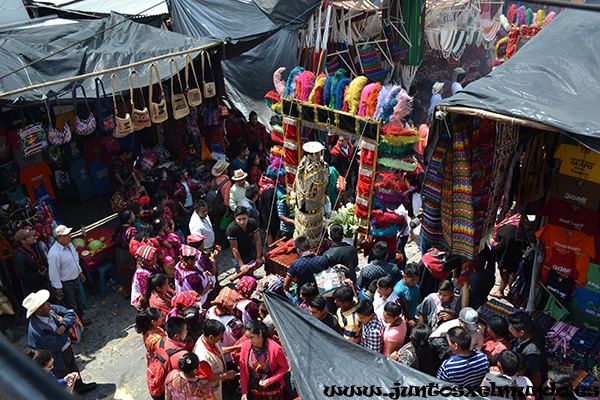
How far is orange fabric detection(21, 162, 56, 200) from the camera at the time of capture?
7574 millimetres

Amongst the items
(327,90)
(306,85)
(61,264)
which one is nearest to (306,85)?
(306,85)

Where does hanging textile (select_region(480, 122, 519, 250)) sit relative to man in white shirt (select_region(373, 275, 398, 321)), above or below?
above

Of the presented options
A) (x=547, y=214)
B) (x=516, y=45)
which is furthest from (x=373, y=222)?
(x=516, y=45)

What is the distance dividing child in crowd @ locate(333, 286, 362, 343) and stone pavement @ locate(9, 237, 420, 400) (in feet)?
7.90

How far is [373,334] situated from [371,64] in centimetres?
956

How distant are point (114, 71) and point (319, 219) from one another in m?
3.57

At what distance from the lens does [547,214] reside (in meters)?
5.44

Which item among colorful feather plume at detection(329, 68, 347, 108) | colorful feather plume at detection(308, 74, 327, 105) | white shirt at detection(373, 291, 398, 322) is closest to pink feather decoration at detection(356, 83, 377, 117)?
colorful feather plume at detection(329, 68, 347, 108)

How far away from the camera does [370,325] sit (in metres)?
4.63

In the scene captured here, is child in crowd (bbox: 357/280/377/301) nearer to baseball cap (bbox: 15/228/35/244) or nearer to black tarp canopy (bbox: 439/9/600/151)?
black tarp canopy (bbox: 439/9/600/151)

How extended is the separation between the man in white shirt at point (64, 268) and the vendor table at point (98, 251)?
0.54 metres

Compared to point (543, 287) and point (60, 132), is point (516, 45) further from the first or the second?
point (60, 132)

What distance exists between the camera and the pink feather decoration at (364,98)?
6.31 meters

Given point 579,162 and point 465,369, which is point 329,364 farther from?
point 579,162
